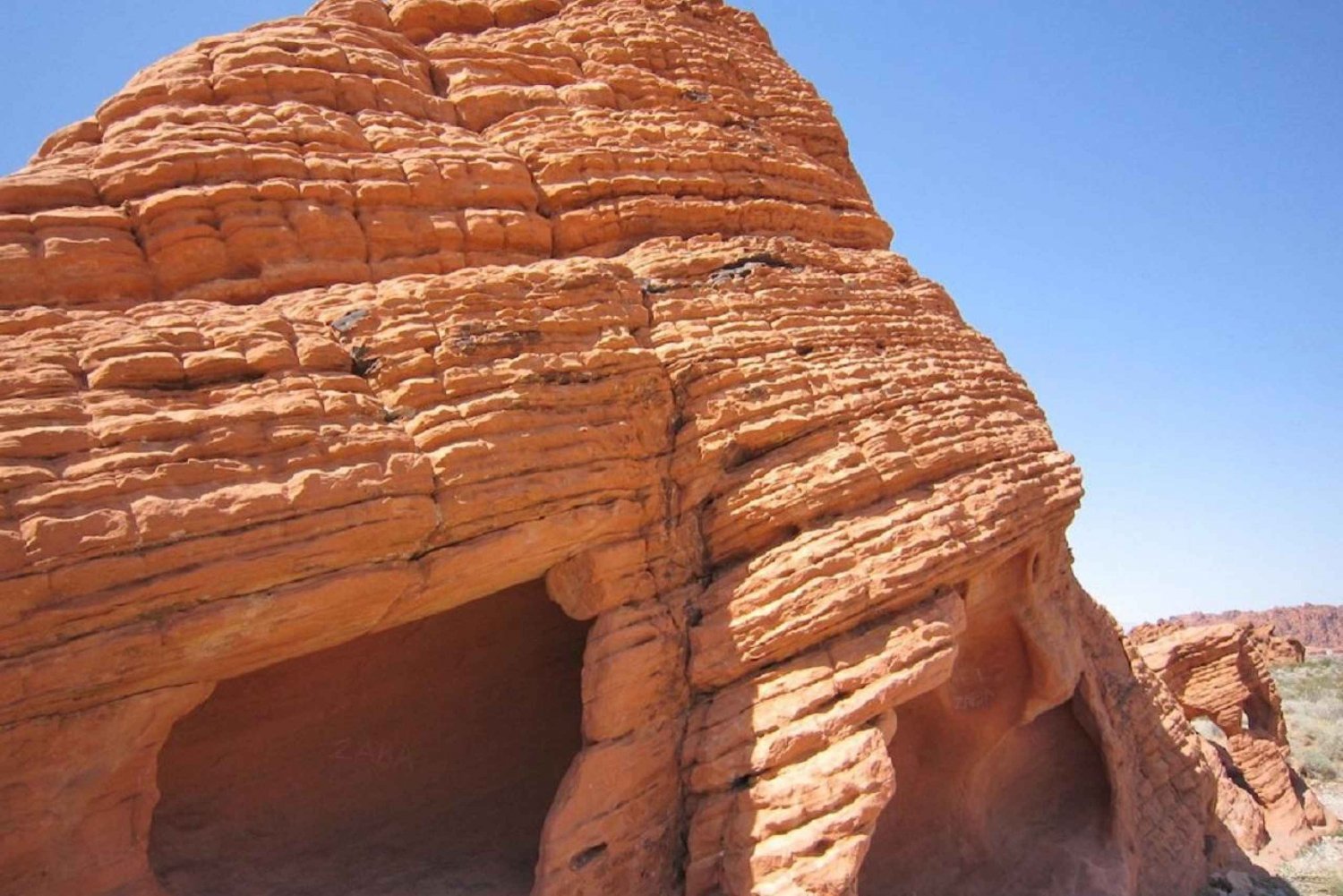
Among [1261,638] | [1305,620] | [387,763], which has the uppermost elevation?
[1305,620]

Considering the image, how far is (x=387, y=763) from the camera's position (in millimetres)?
8945

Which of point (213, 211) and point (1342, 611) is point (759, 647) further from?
point (1342, 611)

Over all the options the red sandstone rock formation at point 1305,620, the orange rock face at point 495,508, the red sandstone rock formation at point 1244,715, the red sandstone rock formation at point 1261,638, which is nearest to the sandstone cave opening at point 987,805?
the orange rock face at point 495,508

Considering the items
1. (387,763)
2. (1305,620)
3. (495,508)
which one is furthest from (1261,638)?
(1305,620)

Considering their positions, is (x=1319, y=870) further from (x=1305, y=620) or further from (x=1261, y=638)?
(x=1305, y=620)

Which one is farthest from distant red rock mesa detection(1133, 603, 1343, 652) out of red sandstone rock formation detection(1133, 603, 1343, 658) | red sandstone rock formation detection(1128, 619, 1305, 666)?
red sandstone rock formation detection(1128, 619, 1305, 666)

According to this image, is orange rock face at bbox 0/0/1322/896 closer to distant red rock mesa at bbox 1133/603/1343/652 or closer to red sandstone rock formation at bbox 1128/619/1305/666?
red sandstone rock formation at bbox 1128/619/1305/666

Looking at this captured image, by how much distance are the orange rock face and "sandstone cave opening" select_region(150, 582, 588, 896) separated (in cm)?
3

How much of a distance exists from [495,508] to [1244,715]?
18720mm

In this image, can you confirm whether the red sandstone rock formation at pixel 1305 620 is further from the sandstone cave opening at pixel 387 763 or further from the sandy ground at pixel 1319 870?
the sandstone cave opening at pixel 387 763

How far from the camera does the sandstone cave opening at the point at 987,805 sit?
32.7 feet

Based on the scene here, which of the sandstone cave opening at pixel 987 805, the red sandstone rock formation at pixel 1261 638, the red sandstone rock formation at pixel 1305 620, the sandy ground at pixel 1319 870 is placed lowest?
the sandy ground at pixel 1319 870

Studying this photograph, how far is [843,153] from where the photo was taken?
1333 centimetres

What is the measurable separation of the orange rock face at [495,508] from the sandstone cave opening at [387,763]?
3cm
